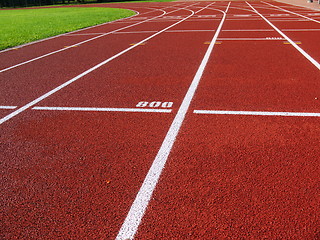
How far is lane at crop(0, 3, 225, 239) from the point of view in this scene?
116 inches

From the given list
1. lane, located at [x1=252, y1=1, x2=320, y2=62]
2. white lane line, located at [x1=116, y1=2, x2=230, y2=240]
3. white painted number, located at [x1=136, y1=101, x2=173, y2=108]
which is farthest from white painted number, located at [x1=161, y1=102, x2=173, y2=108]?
lane, located at [x1=252, y1=1, x2=320, y2=62]

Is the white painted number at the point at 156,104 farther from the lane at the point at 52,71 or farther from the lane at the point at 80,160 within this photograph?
the lane at the point at 52,71

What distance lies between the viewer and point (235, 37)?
11906 millimetres

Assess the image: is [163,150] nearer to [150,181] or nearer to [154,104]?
[150,181]

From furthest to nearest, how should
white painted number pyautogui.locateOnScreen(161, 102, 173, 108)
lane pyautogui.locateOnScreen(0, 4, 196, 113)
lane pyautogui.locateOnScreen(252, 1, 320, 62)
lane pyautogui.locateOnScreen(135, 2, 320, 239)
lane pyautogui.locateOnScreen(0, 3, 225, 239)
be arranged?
1. lane pyautogui.locateOnScreen(252, 1, 320, 62)
2. lane pyautogui.locateOnScreen(0, 4, 196, 113)
3. white painted number pyautogui.locateOnScreen(161, 102, 173, 108)
4. lane pyautogui.locateOnScreen(0, 3, 225, 239)
5. lane pyautogui.locateOnScreen(135, 2, 320, 239)

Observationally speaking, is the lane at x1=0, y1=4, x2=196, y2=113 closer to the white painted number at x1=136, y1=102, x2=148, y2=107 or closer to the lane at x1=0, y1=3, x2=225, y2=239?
the lane at x1=0, y1=3, x2=225, y2=239

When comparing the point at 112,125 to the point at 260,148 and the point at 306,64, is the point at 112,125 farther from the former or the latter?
the point at 306,64

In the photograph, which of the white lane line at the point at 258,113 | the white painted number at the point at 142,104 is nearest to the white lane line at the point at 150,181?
the white lane line at the point at 258,113

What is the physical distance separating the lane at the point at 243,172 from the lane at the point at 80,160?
373 millimetres

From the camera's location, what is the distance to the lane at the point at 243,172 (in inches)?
109

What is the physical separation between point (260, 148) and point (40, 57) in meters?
7.97

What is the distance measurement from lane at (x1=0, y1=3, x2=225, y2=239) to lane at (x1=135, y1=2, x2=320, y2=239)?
37 centimetres

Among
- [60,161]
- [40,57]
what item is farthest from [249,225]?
[40,57]

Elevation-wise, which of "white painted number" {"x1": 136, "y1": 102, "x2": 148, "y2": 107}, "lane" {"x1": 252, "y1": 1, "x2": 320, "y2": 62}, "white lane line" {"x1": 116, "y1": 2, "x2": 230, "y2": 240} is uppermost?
"white lane line" {"x1": 116, "y1": 2, "x2": 230, "y2": 240}
